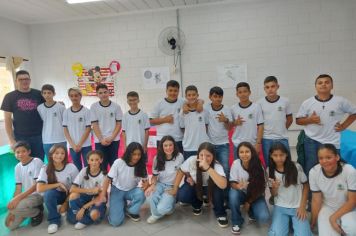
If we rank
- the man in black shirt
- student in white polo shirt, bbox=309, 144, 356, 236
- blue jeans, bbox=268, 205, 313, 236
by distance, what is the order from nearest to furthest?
student in white polo shirt, bbox=309, 144, 356, 236 → blue jeans, bbox=268, 205, 313, 236 → the man in black shirt

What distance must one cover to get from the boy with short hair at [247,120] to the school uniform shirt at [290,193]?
512 mm

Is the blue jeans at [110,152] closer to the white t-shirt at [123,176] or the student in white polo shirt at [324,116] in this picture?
the white t-shirt at [123,176]

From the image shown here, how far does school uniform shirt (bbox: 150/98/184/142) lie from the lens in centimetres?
279

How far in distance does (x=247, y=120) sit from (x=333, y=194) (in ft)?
3.30

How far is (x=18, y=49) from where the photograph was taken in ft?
16.1

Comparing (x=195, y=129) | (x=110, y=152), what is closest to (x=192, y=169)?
(x=195, y=129)

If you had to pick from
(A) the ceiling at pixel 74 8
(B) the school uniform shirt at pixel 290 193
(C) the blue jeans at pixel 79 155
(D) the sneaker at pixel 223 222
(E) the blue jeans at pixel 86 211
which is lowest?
(D) the sneaker at pixel 223 222

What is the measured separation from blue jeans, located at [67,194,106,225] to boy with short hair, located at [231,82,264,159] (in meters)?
1.53

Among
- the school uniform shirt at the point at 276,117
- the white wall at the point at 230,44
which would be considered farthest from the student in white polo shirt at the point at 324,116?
the white wall at the point at 230,44

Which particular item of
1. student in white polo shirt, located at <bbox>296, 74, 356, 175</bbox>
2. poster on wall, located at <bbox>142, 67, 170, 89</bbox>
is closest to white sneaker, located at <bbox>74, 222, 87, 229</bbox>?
student in white polo shirt, located at <bbox>296, 74, 356, 175</bbox>

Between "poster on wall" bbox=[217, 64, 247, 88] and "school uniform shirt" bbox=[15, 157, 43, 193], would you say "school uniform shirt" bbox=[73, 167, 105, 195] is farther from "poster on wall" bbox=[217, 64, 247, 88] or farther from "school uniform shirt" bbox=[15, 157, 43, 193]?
"poster on wall" bbox=[217, 64, 247, 88]

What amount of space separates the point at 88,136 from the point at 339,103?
2.62 metres

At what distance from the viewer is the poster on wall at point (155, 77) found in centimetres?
477

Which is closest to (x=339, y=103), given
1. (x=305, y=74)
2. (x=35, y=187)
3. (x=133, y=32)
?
(x=305, y=74)
